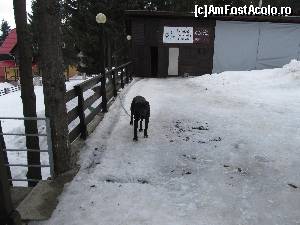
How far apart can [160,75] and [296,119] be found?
15.6 metres

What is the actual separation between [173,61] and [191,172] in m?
19.4

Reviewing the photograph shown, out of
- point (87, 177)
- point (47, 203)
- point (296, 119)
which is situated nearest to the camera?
point (47, 203)

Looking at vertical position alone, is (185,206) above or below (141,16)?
below

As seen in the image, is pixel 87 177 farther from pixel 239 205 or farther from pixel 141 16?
pixel 141 16

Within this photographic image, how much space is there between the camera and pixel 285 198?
183 inches

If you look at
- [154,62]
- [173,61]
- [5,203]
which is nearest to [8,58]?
[154,62]

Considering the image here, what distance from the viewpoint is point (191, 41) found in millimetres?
23812

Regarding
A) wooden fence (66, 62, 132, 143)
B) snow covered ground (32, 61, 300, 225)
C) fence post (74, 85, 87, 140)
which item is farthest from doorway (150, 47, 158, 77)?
fence post (74, 85, 87, 140)

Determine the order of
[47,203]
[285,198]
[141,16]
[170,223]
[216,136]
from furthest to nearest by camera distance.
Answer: [141,16]
[216,136]
[285,198]
[47,203]
[170,223]

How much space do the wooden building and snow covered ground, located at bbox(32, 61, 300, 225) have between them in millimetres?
14127

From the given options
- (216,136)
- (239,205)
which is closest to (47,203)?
(239,205)

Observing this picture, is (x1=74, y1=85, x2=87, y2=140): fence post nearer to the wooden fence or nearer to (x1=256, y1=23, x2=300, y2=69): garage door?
the wooden fence

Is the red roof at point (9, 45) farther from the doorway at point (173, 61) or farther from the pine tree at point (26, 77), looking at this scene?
the pine tree at point (26, 77)

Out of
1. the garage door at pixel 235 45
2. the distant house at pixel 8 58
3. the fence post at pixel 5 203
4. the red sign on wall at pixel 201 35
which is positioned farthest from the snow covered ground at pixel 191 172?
the distant house at pixel 8 58
